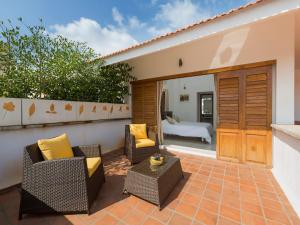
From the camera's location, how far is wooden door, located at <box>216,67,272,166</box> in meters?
2.99

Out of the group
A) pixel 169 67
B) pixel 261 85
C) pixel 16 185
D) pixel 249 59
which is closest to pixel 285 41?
pixel 249 59

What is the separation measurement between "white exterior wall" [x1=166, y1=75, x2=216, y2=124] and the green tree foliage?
511 cm

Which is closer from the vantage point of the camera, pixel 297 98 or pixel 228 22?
pixel 228 22

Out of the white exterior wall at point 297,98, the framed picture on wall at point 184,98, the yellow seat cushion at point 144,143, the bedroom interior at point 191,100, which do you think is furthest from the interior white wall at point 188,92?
the yellow seat cushion at point 144,143

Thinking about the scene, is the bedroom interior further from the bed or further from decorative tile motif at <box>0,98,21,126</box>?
decorative tile motif at <box>0,98,21,126</box>

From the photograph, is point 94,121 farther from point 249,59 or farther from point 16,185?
point 249,59

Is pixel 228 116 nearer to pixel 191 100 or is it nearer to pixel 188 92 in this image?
pixel 191 100

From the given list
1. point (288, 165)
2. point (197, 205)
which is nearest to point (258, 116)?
point (288, 165)

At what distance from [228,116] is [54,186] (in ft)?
11.2

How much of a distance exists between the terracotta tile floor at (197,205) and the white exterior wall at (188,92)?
5.82m

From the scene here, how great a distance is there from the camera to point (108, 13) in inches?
158

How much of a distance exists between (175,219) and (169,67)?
11.6ft

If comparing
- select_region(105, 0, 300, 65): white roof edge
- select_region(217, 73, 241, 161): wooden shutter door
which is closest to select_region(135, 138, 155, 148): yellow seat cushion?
select_region(217, 73, 241, 161): wooden shutter door

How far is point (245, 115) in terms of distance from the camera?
319 centimetres
